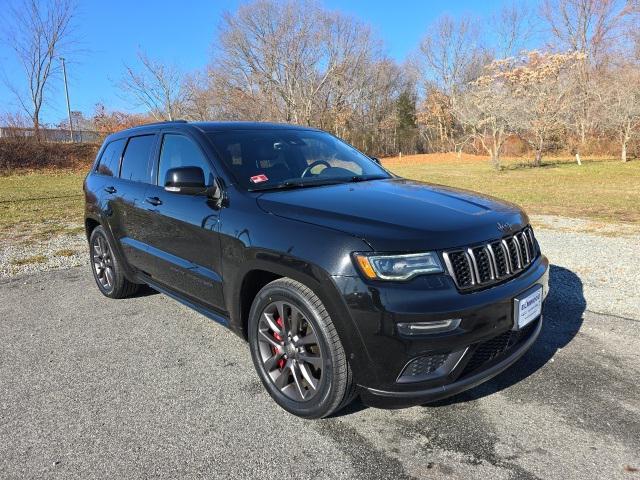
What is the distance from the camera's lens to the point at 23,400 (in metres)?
3.08

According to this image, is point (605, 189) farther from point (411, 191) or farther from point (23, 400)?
point (23, 400)

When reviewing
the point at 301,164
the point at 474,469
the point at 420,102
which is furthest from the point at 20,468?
the point at 420,102

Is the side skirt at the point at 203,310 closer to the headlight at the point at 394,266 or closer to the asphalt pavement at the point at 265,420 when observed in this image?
the asphalt pavement at the point at 265,420

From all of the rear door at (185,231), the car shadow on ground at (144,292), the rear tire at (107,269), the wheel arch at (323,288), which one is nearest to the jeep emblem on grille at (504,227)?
the wheel arch at (323,288)

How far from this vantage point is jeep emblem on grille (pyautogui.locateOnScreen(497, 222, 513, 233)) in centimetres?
269

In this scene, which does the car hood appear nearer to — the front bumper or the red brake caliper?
the front bumper

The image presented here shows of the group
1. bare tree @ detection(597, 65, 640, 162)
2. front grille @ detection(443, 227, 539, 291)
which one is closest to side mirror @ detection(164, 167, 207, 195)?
front grille @ detection(443, 227, 539, 291)

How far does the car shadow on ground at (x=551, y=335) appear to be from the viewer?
2982 mm

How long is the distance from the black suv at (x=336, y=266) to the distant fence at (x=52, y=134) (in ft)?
116

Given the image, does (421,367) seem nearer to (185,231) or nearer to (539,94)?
(185,231)

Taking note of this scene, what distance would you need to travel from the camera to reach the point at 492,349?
2.59 metres

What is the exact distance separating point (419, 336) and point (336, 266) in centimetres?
53

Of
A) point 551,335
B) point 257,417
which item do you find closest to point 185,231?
point 257,417

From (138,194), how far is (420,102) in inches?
2063
